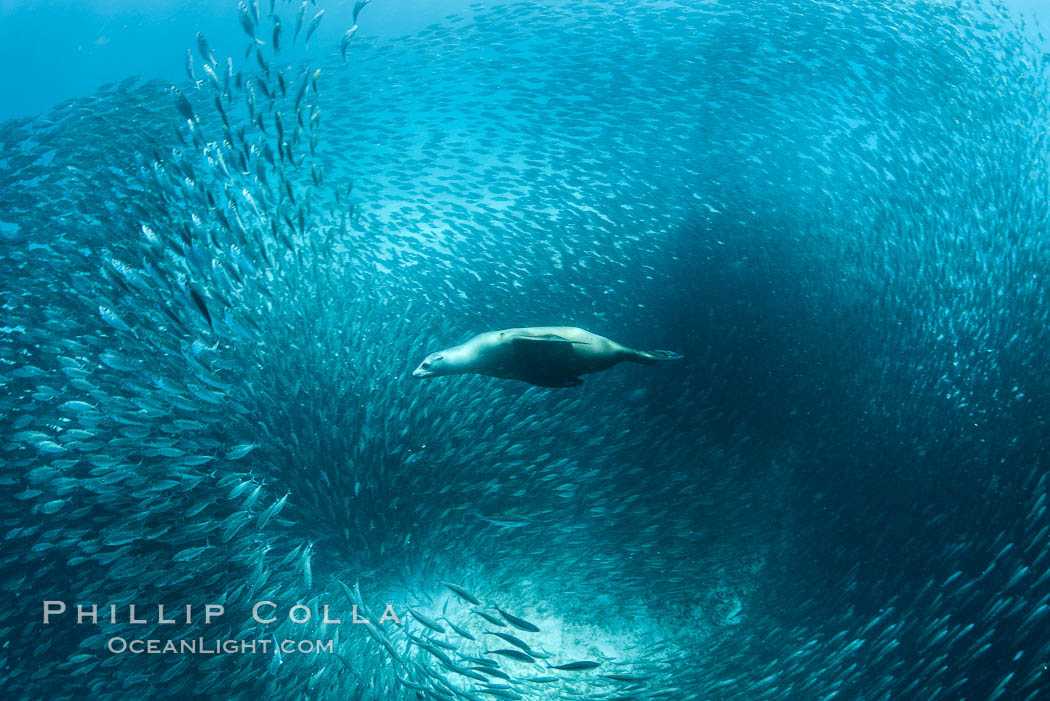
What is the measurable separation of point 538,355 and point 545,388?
4295 millimetres

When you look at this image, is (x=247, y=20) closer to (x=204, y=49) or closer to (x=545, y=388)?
(x=204, y=49)

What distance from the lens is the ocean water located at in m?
5.58

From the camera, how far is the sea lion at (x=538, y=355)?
2854 mm

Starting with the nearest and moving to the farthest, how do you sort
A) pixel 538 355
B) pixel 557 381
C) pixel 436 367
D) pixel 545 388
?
pixel 538 355 → pixel 436 367 → pixel 557 381 → pixel 545 388

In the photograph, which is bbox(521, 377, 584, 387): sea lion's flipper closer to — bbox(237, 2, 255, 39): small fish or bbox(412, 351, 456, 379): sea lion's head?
bbox(412, 351, 456, 379): sea lion's head

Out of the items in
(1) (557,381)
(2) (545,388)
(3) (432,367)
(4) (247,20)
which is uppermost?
(4) (247,20)

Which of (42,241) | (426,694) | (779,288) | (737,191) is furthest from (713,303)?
(42,241)

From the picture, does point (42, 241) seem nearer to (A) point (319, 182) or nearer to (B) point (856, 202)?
(A) point (319, 182)

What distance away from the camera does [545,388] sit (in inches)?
283

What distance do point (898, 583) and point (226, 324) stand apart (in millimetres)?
10552

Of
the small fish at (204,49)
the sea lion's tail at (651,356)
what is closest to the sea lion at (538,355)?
the sea lion's tail at (651,356)

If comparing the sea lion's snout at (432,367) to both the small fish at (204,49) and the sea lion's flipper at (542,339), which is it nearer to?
the sea lion's flipper at (542,339)

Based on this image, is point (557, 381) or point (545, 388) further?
point (545, 388)

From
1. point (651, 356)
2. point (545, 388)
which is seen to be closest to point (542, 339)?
point (651, 356)
